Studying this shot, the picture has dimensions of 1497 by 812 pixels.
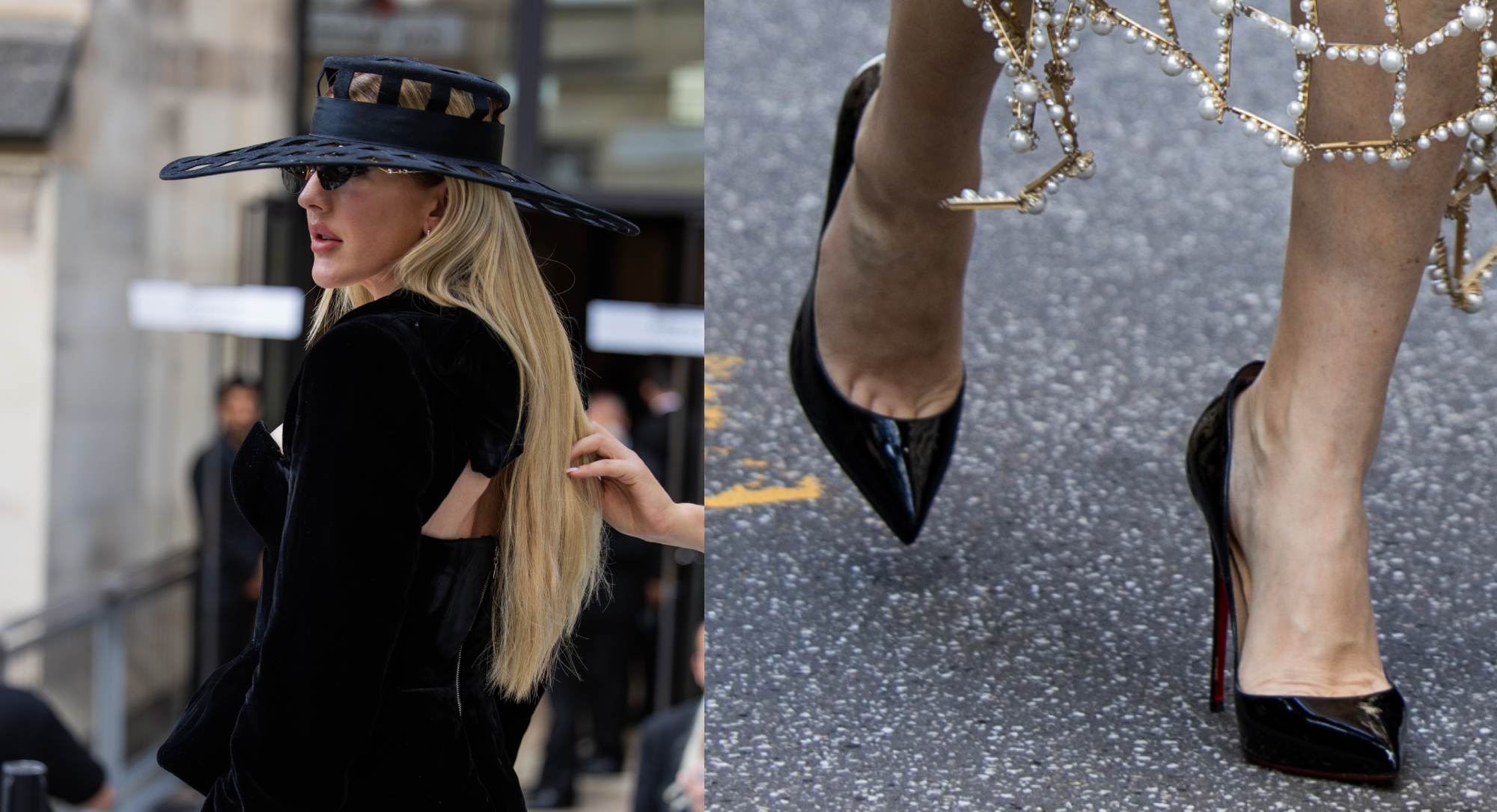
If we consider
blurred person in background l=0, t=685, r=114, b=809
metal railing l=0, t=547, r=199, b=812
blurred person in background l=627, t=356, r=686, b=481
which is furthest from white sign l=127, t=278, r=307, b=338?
blurred person in background l=0, t=685, r=114, b=809

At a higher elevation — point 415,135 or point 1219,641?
point 415,135

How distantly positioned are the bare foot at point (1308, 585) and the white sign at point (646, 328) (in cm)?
588

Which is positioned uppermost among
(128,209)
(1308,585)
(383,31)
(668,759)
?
(383,31)

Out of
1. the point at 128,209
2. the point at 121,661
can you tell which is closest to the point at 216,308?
the point at 128,209

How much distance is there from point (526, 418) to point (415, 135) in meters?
0.19

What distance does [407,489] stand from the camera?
923 millimetres

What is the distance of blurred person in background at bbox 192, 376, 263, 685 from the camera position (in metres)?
6.83

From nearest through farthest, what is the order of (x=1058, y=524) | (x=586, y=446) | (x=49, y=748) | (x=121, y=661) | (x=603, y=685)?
(x=586, y=446) → (x=1058, y=524) → (x=49, y=748) → (x=121, y=661) → (x=603, y=685)

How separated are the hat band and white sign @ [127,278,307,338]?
6.08 metres

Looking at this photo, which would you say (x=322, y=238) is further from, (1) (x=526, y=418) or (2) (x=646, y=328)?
(2) (x=646, y=328)

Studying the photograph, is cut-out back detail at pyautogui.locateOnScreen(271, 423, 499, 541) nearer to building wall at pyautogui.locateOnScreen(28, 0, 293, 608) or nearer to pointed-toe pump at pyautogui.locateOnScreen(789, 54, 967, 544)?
pointed-toe pump at pyautogui.locateOnScreen(789, 54, 967, 544)

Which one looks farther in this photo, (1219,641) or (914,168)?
(914,168)

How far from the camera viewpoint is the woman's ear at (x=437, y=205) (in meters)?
1.01

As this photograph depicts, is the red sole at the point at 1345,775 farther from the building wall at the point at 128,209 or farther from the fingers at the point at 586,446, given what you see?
the building wall at the point at 128,209
